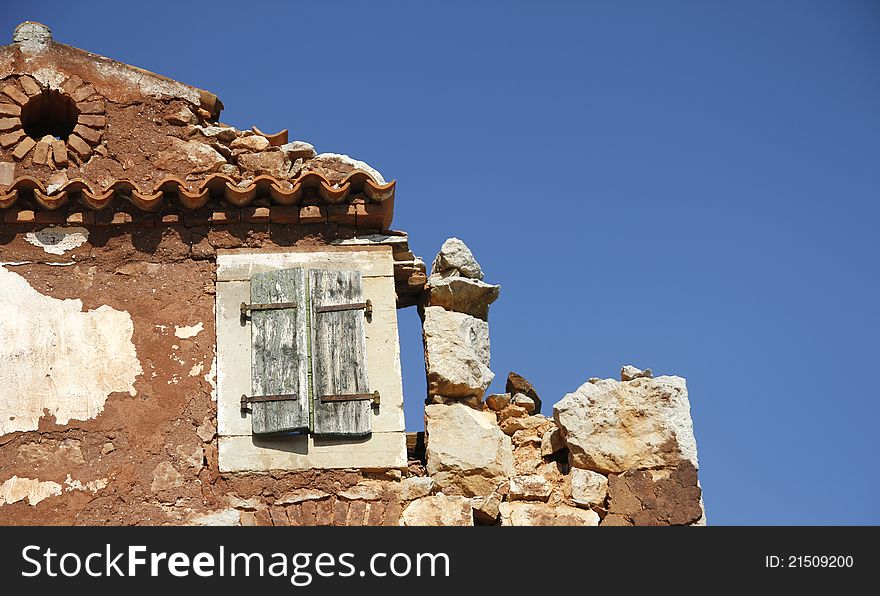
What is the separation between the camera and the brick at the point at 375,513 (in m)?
10.7

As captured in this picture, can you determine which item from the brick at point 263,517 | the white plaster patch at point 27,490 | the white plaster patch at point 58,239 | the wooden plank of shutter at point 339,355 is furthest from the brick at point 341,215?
the white plaster patch at point 27,490

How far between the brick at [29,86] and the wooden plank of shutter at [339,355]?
282 cm

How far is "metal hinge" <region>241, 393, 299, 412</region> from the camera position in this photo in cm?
1091

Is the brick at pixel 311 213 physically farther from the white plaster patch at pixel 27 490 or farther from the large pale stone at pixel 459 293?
the white plaster patch at pixel 27 490

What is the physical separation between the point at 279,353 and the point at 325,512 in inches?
48.2

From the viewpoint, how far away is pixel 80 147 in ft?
39.3

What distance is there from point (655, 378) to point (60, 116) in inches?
206

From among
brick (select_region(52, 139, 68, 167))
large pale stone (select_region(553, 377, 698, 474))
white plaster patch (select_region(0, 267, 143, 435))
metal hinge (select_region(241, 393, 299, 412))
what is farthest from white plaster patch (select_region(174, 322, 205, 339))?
large pale stone (select_region(553, 377, 698, 474))

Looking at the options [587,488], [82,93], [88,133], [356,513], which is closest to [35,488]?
[356,513]

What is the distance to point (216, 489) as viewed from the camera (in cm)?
1076

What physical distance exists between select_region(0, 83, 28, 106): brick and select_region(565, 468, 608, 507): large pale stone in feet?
17.3

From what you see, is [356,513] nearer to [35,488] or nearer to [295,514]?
[295,514]
